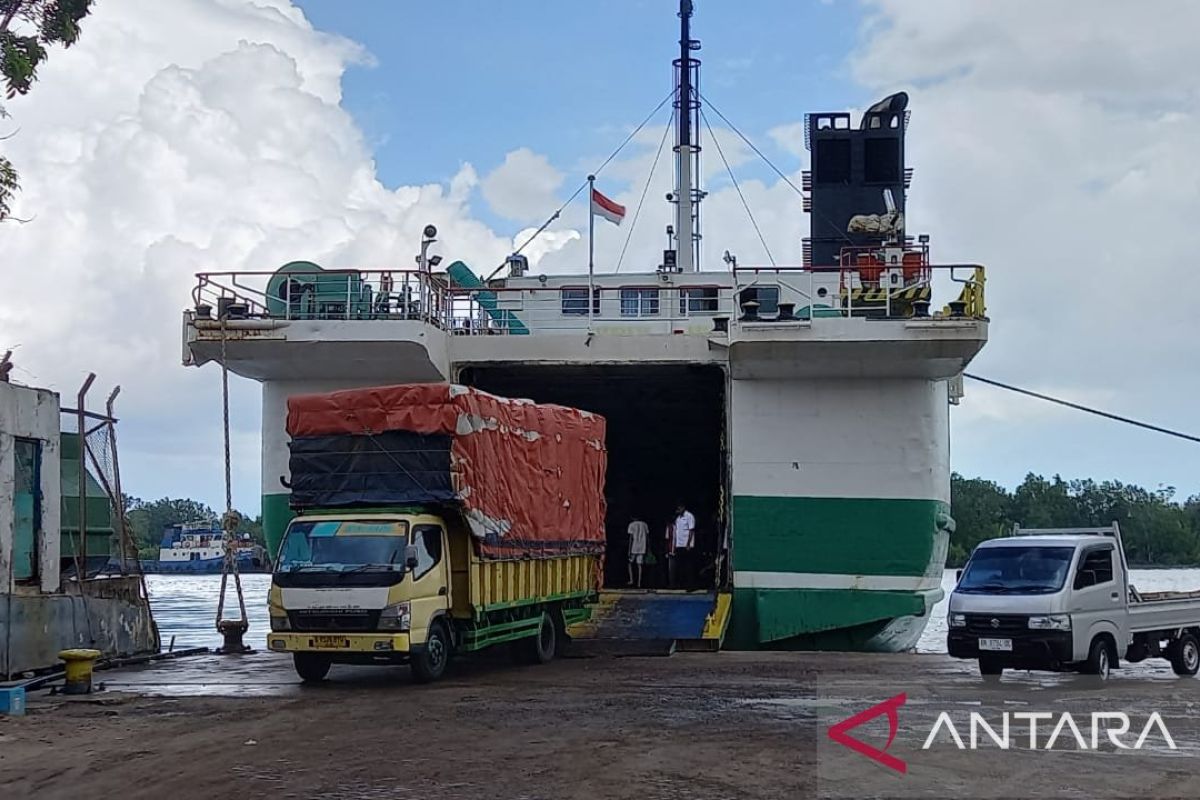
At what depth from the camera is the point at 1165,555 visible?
7638 cm

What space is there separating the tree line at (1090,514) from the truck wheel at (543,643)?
51537mm

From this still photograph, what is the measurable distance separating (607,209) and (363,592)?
46.5ft

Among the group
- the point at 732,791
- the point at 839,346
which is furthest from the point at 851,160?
the point at 732,791

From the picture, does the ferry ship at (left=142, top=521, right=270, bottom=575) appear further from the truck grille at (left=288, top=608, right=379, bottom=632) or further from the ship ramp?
the truck grille at (left=288, top=608, right=379, bottom=632)

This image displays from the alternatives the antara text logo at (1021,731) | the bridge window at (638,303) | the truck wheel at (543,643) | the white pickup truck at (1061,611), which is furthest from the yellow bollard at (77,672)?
the bridge window at (638,303)

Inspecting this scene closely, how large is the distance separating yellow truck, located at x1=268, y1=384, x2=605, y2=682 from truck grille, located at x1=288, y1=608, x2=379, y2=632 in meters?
0.01

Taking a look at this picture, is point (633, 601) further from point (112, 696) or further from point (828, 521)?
point (112, 696)

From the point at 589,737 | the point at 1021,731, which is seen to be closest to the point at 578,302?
the point at 589,737

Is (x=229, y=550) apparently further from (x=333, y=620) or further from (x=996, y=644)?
(x=996, y=644)

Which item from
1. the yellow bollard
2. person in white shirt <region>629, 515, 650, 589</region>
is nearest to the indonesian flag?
person in white shirt <region>629, 515, 650, 589</region>

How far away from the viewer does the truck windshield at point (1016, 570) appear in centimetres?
1566

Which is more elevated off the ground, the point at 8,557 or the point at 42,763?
the point at 8,557

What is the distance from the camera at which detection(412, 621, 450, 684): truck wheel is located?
46.9 feet

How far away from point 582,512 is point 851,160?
40.1ft
